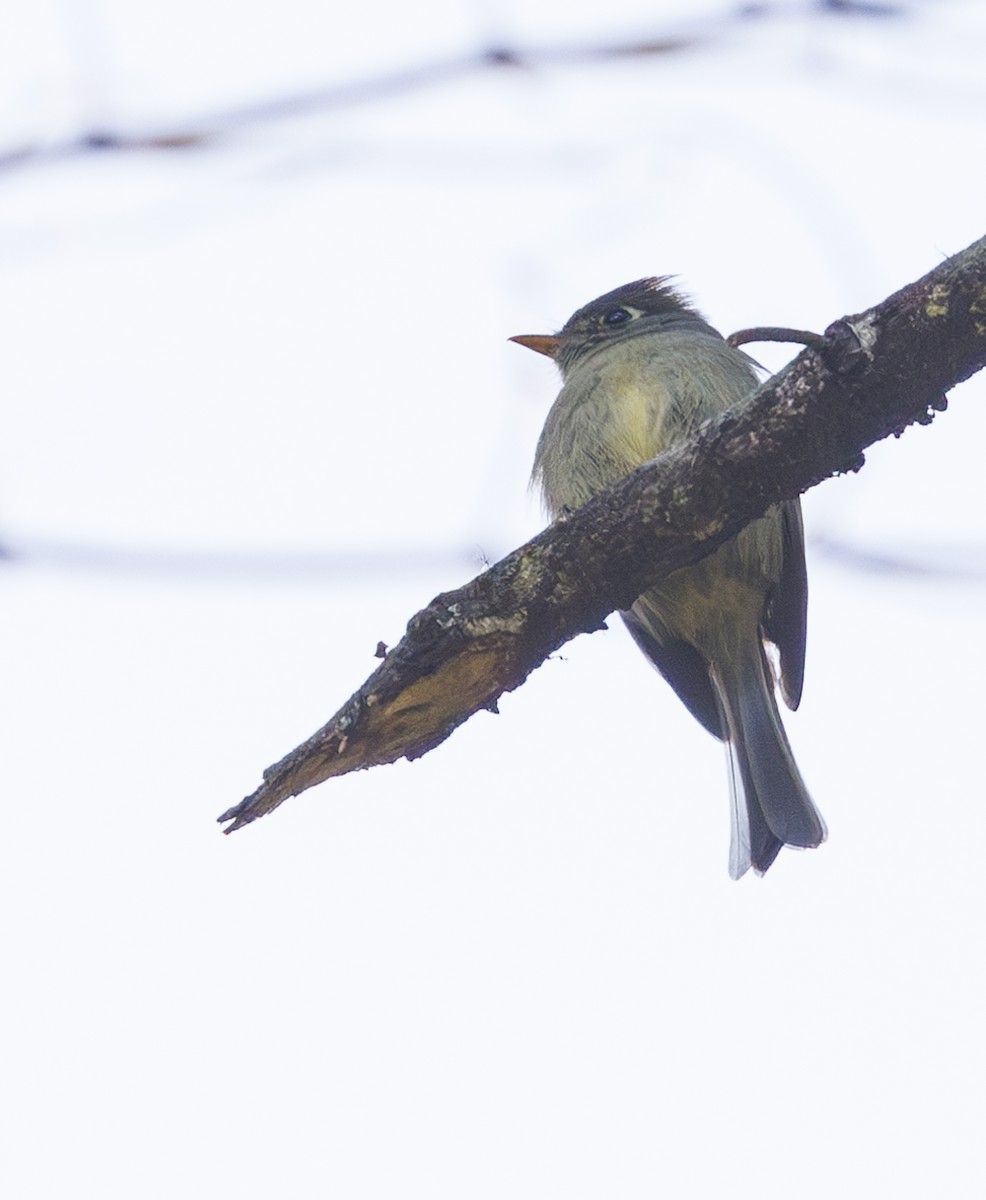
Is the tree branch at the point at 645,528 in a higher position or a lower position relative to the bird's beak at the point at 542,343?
lower

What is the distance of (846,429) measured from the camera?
130 inches

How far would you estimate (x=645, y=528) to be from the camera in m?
3.54

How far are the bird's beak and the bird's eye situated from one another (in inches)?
8.2

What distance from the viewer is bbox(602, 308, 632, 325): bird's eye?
586 cm

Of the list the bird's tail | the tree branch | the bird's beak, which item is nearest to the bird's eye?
the bird's beak

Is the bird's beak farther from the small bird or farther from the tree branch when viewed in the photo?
the tree branch

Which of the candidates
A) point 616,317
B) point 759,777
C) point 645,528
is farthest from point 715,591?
point 616,317

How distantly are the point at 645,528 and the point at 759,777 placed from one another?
1.54 meters

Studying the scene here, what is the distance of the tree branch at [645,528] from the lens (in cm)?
319

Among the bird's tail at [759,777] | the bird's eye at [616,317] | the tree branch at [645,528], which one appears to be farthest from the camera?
the bird's eye at [616,317]

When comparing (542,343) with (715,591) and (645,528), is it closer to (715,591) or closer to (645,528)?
(715,591)

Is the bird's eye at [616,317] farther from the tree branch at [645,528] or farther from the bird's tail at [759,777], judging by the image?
the tree branch at [645,528]

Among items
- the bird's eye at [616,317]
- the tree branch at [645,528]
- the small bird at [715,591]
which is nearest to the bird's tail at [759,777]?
the small bird at [715,591]

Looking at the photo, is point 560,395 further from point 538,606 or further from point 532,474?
point 538,606
